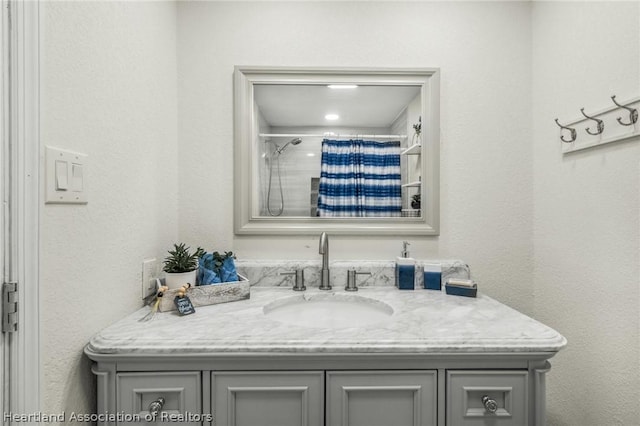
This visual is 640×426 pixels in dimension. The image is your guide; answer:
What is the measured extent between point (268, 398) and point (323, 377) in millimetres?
148

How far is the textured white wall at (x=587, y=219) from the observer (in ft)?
3.20

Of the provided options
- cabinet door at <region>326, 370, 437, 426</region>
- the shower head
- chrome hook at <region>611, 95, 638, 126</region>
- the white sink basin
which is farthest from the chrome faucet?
chrome hook at <region>611, 95, 638, 126</region>

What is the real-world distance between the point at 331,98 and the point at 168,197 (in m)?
0.78

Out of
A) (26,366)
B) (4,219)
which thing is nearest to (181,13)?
(4,219)

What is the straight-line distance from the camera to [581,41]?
1.15 m

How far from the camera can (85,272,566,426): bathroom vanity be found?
815mm

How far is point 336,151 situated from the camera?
1.38m

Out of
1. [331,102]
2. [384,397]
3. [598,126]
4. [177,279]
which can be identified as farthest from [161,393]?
[598,126]

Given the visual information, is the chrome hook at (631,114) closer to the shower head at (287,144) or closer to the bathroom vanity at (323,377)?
the bathroom vanity at (323,377)

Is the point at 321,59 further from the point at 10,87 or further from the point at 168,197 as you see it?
the point at 10,87

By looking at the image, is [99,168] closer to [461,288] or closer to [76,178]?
[76,178]

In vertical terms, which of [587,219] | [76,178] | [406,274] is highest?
[76,178]

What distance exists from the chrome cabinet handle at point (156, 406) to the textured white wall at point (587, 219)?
1.32 m

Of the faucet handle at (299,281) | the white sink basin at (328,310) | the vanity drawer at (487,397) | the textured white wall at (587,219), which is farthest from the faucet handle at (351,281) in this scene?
the textured white wall at (587,219)
